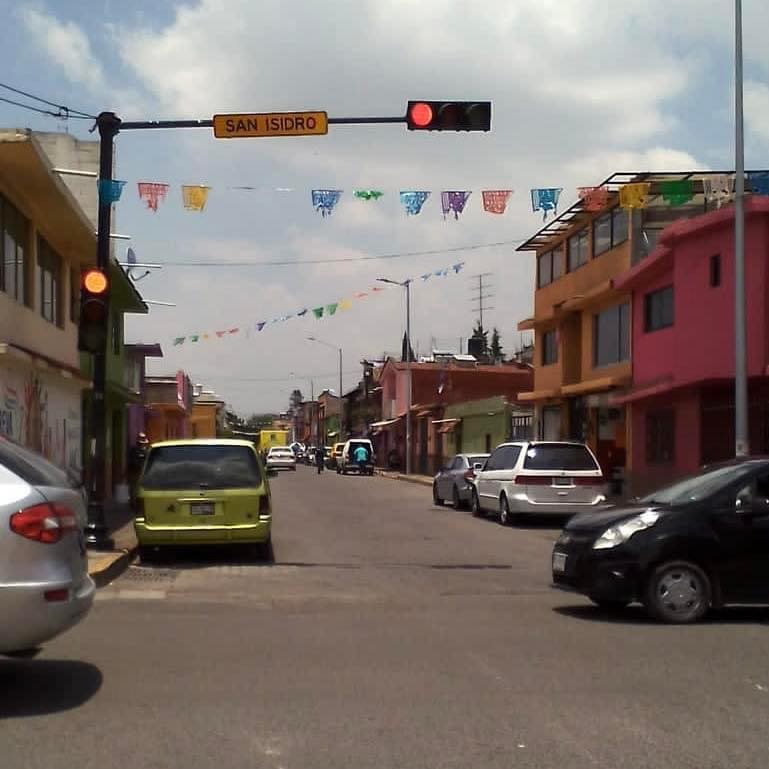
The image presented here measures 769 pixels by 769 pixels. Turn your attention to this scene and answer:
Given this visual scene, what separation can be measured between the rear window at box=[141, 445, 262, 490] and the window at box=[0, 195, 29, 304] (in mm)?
4549

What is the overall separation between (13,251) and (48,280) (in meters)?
3.71

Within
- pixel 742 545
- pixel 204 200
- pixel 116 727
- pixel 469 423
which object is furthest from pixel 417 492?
pixel 116 727

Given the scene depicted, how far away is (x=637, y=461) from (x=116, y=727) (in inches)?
1007

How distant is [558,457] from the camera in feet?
73.6

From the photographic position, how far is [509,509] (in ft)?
74.1

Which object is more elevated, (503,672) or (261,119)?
(261,119)

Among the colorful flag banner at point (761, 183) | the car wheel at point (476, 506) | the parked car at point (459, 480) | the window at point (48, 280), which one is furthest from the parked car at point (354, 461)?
the colorful flag banner at point (761, 183)

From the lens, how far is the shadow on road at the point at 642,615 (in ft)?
34.3

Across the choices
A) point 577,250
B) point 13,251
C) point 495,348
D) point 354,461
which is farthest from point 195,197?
point 495,348

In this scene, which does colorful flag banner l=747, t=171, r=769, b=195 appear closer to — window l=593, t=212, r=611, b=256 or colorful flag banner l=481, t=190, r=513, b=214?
colorful flag banner l=481, t=190, r=513, b=214

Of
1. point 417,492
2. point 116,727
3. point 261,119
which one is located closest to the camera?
point 116,727

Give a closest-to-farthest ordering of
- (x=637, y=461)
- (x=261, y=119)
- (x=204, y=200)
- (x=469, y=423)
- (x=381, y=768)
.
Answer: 1. (x=381, y=768)
2. (x=261, y=119)
3. (x=204, y=200)
4. (x=637, y=461)
5. (x=469, y=423)

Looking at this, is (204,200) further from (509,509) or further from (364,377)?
(364,377)

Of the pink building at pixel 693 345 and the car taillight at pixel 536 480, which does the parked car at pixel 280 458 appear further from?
the car taillight at pixel 536 480
